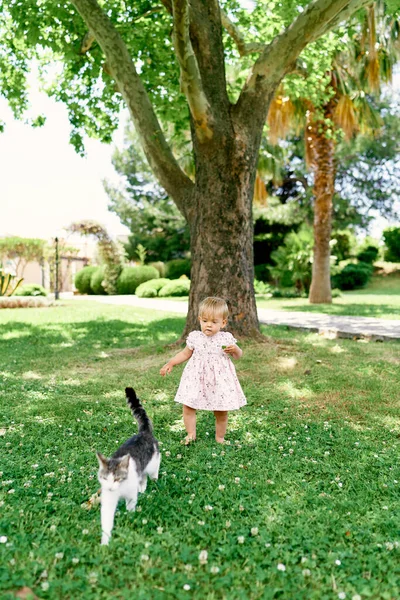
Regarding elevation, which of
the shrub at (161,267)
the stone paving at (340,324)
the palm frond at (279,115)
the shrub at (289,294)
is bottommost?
the stone paving at (340,324)

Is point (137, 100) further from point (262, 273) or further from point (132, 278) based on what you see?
point (262, 273)

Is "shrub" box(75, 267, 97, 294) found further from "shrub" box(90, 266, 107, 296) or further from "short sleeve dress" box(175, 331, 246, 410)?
"short sleeve dress" box(175, 331, 246, 410)

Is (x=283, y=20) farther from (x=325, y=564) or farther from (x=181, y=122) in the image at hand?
(x=325, y=564)

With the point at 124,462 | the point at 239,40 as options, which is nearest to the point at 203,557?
the point at 124,462

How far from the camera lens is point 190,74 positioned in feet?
22.3

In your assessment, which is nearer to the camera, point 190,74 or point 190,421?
point 190,421

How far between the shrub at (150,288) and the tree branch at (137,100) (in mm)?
17421

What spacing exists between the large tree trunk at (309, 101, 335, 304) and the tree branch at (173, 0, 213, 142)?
10.9 metres

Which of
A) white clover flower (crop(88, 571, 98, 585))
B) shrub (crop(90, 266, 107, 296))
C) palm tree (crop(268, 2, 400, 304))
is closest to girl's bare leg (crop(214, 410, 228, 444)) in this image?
white clover flower (crop(88, 571, 98, 585))

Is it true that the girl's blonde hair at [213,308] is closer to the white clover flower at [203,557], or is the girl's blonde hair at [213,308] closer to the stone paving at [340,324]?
the white clover flower at [203,557]

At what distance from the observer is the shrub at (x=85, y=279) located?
29.8m

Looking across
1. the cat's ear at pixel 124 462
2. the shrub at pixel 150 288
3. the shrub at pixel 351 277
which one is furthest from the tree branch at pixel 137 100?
the shrub at pixel 351 277

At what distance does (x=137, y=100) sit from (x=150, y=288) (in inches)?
714

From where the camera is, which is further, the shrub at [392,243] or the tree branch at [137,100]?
the shrub at [392,243]
